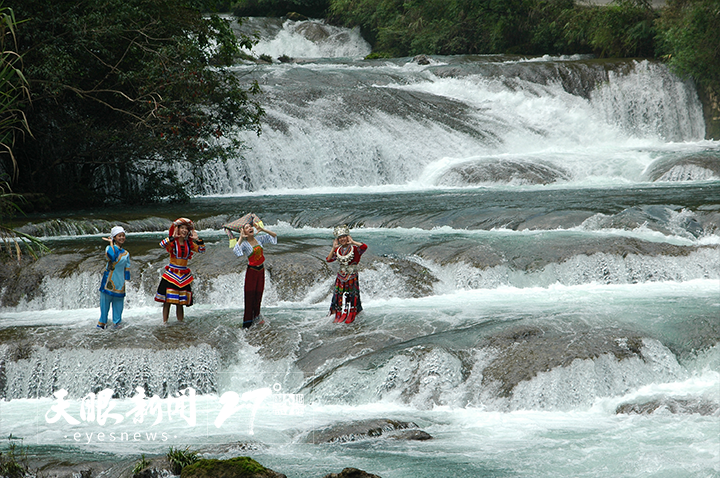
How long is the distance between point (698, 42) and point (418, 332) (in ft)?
71.5

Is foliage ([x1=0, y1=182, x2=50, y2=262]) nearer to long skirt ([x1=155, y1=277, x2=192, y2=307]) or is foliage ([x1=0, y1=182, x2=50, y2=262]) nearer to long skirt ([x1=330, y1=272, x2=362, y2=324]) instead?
long skirt ([x1=155, y1=277, x2=192, y2=307])

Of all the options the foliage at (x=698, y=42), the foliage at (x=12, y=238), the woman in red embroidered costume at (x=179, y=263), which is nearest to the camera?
the foliage at (x=12, y=238)

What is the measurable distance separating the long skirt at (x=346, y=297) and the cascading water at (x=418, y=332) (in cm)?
17

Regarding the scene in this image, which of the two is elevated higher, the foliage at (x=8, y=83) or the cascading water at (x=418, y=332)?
the foliage at (x=8, y=83)

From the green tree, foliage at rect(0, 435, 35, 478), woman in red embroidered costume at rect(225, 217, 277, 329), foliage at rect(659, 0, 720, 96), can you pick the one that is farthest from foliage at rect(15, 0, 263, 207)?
foliage at rect(659, 0, 720, 96)

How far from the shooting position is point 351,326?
867 centimetres

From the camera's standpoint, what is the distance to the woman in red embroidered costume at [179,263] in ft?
28.0

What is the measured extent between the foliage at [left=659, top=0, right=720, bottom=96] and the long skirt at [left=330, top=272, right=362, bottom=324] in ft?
69.8

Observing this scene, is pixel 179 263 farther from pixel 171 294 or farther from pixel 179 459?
pixel 179 459

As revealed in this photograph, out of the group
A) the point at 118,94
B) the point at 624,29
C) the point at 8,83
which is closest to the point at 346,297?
the point at 8,83

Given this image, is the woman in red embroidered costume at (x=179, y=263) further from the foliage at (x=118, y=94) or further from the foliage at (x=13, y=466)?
the foliage at (x=118, y=94)

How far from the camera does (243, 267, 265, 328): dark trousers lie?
856 centimetres

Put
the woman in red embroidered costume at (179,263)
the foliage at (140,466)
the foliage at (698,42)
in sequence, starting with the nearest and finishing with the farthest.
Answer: the foliage at (140,466) → the woman in red embroidered costume at (179,263) → the foliage at (698,42)

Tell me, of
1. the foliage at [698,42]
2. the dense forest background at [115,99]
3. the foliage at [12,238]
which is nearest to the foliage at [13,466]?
the foliage at [12,238]
